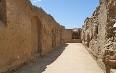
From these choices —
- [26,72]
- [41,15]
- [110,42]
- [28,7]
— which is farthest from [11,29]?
[41,15]

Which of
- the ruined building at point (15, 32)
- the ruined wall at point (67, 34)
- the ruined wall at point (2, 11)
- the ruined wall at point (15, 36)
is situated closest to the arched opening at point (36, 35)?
the ruined building at point (15, 32)

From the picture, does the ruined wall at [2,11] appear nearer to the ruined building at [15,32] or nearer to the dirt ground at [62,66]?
the ruined building at [15,32]

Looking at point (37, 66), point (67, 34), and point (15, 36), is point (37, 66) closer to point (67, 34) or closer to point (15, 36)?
point (15, 36)

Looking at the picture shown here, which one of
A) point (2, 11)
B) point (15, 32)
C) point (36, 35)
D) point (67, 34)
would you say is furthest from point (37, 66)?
point (67, 34)

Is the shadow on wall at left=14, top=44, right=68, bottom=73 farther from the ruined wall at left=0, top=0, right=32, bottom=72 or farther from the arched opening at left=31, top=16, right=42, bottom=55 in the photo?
the arched opening at left=31, top=16, right=42, bottom=55

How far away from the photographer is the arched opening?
10716 millimetres

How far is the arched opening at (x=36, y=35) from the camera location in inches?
422

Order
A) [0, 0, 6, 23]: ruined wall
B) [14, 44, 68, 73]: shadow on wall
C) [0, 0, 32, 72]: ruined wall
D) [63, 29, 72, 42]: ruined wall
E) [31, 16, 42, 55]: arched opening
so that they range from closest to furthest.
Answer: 1. [0, 0, 32, 72]: ruined wall
2. [0, 0, 6, 23]: ruined wall
3. [14, 44, 68, 73]: shadow on wall
4. [31, 16, 42, 55]: arched opening
5. [63, 29, 72, 42]: ruined wall

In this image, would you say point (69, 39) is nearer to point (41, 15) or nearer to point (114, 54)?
point (41, 15)

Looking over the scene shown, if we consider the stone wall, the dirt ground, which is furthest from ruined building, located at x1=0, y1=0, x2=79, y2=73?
the dirt ground

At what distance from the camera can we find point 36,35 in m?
11.3

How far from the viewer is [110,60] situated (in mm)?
4695

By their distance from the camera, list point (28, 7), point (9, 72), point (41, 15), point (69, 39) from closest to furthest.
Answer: point (9, 72) < point (28, 7) < point (41, 15) < point (69, 39)

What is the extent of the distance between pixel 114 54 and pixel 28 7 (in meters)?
5.53
